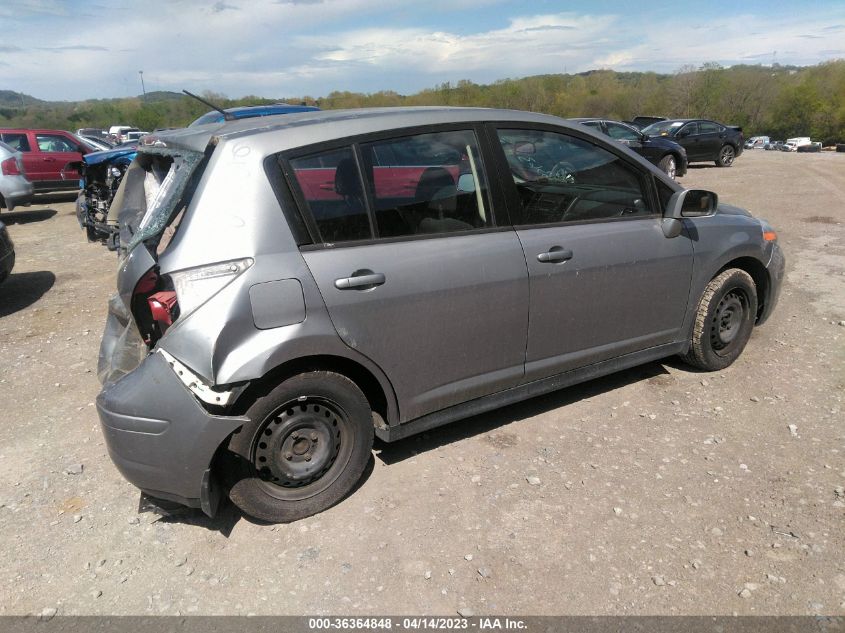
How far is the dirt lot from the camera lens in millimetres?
2426

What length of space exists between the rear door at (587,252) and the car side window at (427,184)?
0.21m

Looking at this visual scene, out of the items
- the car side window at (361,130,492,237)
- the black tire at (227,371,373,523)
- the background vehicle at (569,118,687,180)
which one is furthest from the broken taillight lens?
the background vehicle at (569,118,687,180)

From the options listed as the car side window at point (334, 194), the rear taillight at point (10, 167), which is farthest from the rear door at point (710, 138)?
the car side window at point (334, 194)

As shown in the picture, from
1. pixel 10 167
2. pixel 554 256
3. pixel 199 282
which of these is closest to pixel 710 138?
pixel 554 256

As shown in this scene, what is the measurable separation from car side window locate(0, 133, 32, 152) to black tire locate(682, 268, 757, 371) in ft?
51.4

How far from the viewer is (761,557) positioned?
8.34ft

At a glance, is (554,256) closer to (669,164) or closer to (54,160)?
(669,164)

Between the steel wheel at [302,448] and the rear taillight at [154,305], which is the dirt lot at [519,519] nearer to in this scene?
the steel wheel at [302,448]

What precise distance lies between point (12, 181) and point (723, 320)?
42.0 ft

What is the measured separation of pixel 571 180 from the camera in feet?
12.0

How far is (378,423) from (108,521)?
1384mm

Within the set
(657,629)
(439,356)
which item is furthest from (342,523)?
(657,629)

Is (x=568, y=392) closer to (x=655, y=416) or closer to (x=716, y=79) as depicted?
(x=655, y=416)

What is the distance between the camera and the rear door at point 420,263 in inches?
108
